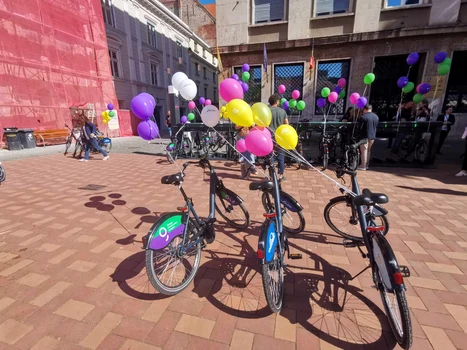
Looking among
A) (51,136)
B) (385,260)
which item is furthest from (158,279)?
(51,136)

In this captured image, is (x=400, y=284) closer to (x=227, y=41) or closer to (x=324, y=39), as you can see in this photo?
(x=324, y=39)

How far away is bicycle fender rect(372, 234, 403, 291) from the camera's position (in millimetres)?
Result: 1640

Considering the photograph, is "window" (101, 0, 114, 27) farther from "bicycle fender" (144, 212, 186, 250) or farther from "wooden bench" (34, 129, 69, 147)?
"bicycle fender" (144, 212, 186, 250)

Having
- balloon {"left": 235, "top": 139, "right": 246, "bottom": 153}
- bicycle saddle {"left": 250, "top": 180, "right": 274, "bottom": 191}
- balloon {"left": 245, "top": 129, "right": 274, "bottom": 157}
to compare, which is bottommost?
bicycle saddle {"left": 250, "top": 180, "right": 274, "bottom": 191}

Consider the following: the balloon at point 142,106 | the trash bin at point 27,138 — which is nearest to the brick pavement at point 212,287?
the balloon at point 142,106

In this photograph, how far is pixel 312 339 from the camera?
1.79 metres

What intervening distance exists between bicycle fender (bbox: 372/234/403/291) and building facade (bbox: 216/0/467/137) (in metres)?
11.7

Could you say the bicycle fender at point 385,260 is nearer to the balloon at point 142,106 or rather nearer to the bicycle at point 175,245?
the bicycle at point 175,245

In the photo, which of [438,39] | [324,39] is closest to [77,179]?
[324,39]

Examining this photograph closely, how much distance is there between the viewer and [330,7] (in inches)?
461

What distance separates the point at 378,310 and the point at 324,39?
513 inches

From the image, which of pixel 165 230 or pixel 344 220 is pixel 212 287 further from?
pixel 344 220

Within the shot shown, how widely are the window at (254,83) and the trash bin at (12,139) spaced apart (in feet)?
39.0

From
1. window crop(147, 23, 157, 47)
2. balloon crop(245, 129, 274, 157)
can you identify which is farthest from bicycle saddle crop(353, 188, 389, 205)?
window crop(147, 23, 157, 47)
